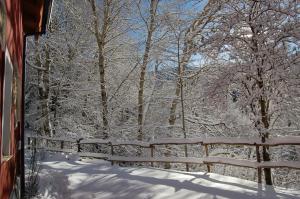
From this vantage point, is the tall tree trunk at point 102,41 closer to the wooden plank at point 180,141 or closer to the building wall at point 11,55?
the wooden plank at point 180,141

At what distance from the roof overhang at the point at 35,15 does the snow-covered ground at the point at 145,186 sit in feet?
12.6

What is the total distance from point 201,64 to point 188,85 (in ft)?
4.56

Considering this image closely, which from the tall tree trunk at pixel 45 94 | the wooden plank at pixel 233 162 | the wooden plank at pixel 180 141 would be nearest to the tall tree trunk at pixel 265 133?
the wooden plank at pixel 233 162

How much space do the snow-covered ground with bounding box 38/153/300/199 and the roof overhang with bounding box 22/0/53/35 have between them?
3.83 meters

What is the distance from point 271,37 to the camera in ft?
25.7

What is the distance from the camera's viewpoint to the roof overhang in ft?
26.0

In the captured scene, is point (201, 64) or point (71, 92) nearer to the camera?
point (201, 64)

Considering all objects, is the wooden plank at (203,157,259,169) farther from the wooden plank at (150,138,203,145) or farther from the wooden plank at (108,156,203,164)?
the wooden plank at (150,138,203,145)

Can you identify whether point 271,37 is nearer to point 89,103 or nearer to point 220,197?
point 220,197

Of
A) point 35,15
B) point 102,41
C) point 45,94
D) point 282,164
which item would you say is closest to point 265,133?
point 282,164

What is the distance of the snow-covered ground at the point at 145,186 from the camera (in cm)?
682

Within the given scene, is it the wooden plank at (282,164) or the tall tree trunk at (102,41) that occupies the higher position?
the tall tree trunk at (102,41)

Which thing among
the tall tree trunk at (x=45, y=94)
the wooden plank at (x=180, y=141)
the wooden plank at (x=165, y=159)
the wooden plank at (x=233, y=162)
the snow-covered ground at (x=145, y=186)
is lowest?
the snow-covered ground at (x=145, y=186)

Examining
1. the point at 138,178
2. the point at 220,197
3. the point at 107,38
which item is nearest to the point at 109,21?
the point at 107,38
